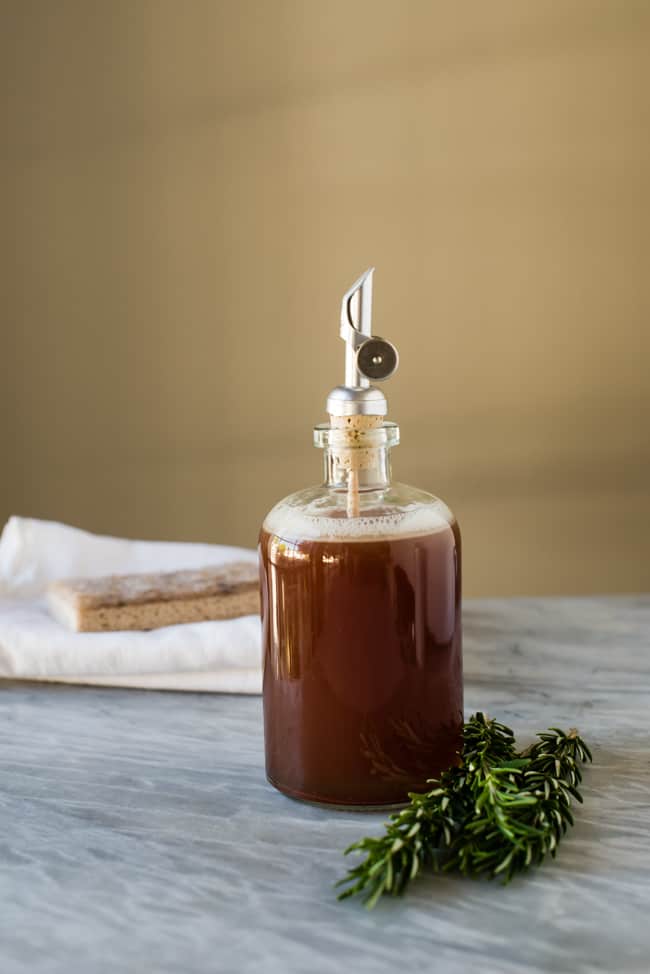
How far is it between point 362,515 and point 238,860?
Result: 0.24 m

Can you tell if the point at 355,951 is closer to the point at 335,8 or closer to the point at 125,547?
the point at 125,547

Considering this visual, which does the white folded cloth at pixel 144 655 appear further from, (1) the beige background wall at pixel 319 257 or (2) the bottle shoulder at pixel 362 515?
(1) the beige background wall at pixel 319 257

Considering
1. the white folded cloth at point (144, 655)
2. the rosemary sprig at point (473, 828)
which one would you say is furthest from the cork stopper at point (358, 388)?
the white folded cloth at point (144, 655)

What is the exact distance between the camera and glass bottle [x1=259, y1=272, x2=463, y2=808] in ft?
2.39

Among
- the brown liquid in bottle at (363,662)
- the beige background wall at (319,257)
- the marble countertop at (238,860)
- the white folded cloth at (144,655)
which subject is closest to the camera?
the marble countertop at (238,860)

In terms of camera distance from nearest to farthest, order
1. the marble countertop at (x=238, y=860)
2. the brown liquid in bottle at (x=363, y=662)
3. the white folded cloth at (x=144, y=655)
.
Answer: the marble countertop at (x=238, y=860), the brown liquid in bottle at (x=363, y=662), the white folded cloth at (x=144, y=655)

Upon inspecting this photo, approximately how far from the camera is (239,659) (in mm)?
1045

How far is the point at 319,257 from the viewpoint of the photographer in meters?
2.74

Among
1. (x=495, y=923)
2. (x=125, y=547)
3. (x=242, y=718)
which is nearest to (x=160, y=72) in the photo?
(x=125, y=547)

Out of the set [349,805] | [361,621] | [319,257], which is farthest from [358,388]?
[319,257]

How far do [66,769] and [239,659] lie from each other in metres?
0.24

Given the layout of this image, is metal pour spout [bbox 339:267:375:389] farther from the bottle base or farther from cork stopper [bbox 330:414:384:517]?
the bottle base

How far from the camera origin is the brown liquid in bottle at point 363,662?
28.6 inches

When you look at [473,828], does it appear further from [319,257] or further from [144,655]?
[319,257]
